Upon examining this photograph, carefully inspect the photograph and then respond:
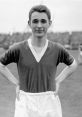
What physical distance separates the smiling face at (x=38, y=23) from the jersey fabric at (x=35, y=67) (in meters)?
0.15

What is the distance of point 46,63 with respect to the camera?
10.7ft

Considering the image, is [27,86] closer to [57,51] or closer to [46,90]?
[46,90]

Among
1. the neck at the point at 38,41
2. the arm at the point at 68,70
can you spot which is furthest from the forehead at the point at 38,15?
the arm at the point at 68,70

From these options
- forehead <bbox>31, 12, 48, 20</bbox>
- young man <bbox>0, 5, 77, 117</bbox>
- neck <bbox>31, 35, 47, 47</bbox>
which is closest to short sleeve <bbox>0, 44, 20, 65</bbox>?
young man <bbox>0, 5, 77, 117</bbox>

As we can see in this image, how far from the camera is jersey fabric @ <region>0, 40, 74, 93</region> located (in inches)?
128

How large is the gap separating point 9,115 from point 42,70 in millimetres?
3378

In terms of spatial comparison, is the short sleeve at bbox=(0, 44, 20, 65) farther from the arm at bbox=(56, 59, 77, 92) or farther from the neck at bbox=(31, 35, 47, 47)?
the arm at bbox=(56, 59, 77, 92)

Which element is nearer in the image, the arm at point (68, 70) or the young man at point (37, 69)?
the young man at point (37, 69)

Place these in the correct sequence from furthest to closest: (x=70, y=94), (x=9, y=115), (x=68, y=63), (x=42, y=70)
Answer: (x=70, y=94) → (x=9, y=115) → (x=68, y=63) → (x=42, y=70)

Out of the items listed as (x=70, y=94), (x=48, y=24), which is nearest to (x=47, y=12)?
(x=48, y=24)

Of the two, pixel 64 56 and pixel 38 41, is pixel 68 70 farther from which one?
pixel 38 41

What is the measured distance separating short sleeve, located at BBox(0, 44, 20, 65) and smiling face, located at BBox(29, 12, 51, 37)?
240mm

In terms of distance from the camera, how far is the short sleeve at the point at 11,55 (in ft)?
10.9

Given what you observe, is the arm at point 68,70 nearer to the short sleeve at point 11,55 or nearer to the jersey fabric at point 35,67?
the jersey fabric at point 35,67
